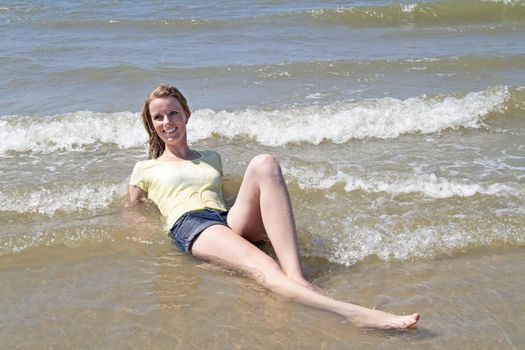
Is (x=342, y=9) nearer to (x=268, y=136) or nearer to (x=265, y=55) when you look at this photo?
(x=265, y=55)

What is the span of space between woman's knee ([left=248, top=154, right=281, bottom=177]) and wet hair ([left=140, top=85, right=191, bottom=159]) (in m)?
1.09

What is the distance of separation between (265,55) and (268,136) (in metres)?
4.81

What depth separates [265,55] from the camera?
39.4 ft

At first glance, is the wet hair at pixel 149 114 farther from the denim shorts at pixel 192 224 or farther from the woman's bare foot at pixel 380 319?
the woman's bare foot at pixel 380 319

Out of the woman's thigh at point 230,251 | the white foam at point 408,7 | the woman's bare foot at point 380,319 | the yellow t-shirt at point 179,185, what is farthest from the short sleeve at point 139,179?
the white foam at point 408,7

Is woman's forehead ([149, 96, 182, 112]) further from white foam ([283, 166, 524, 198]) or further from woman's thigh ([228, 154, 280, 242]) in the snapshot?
white foam ([283, 166, 524, 198])

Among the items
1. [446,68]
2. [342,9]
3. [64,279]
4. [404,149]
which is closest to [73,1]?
[342,9]

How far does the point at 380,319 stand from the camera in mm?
3383

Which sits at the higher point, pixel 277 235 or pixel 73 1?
pixel 73 1

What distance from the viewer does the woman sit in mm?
3727

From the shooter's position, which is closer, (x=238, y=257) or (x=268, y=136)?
(x=238, y=257)

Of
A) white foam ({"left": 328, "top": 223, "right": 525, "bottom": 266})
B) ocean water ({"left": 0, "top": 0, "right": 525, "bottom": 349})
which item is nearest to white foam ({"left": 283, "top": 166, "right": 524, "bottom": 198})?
ocean water ({"left": 0, "top": 0, "right": 525, "bottom": 349})

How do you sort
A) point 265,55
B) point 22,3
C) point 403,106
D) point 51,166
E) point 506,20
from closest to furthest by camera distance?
1. point 51,166
2. point 403,106
3. point 265,55
4. point 506,20
5. point 22,3

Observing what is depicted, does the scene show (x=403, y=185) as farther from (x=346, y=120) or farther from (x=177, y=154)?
(x=346, y=120)
